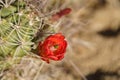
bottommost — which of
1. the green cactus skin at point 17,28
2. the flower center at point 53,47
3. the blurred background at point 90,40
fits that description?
the blurred background at point 90,40

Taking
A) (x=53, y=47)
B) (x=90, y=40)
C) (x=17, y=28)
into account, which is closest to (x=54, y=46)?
(x=53, y=47)

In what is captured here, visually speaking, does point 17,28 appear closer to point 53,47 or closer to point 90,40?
point 53,47

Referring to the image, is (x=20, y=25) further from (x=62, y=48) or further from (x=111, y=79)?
(x=111, y=79)

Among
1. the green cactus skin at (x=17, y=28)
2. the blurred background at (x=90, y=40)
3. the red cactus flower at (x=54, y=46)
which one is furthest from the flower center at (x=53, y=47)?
the blurred background at (x=90, y=40)

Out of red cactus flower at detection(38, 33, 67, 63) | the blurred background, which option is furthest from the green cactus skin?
the blurred background

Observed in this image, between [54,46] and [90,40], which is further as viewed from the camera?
[90,40]

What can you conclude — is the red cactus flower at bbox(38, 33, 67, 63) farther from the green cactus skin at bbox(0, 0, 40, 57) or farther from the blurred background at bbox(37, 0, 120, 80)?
the blurred background at bbox(37, 0, 120, 80)

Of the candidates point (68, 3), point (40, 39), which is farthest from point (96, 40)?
point (40, 39)

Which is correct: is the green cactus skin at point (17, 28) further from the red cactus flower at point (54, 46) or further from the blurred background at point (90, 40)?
the blurred background at point (90, 40)
